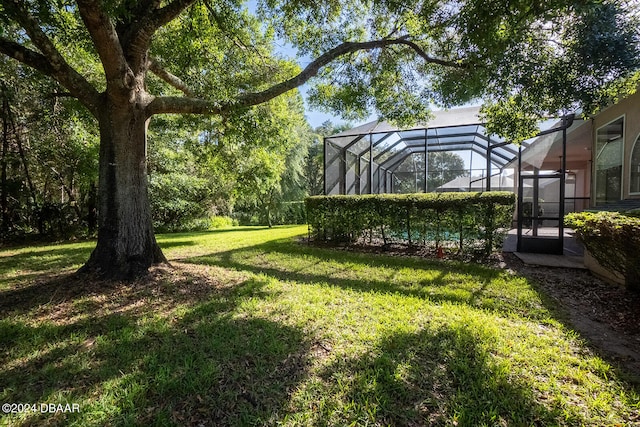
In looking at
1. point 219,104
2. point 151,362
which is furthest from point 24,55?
point 151,362

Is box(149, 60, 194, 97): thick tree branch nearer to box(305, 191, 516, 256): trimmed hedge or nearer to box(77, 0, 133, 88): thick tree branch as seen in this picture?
box(77, 0, 133, 88): thick tree branch

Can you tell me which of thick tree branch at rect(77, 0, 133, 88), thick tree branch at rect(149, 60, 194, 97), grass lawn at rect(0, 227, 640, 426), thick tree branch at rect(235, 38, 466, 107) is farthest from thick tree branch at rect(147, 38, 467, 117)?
grass lawn at rect(0, 227, 640, 426)

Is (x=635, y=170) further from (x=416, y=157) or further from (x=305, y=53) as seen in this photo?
(x=416, y=157)

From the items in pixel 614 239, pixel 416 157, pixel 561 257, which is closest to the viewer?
pixel 614 239

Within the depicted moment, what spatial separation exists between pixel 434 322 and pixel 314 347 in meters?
1.43

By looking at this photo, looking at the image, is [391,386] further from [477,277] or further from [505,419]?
[477,277]

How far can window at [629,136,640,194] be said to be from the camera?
551cm

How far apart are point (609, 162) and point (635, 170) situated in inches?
44.6

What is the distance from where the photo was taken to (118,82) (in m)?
3.74

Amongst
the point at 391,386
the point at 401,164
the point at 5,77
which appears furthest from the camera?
the point at 401,164

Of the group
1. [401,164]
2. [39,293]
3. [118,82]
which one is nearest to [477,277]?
[118,82]

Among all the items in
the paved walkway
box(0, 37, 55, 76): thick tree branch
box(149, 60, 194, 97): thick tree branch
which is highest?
box(149, 60, 194, 97): thick tree branch

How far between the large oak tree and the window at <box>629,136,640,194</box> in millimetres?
2837

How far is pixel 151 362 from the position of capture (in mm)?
2277
